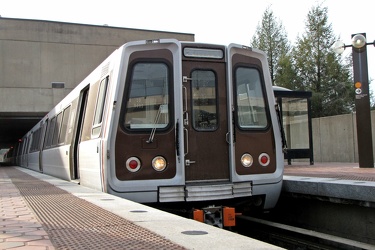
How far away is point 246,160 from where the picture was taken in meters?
6.09

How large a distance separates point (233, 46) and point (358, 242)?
122 inches

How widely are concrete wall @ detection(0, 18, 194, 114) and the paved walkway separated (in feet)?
74.5

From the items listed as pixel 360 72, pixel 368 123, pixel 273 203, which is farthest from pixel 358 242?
pixel 360 72

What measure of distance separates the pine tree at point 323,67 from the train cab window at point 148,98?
28.1 meters

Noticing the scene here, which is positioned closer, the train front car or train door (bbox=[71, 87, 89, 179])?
the train front car

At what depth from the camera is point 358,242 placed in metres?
5.16

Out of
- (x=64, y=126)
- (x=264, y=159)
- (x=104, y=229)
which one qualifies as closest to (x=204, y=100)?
(x=264, y=159)

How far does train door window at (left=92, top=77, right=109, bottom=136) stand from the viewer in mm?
6264

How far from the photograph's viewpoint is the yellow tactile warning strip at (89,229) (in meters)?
3.05

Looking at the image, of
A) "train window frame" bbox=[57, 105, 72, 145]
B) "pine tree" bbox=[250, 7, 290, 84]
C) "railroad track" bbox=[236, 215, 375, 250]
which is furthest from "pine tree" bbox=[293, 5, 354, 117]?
"railroad track" bbox=[236, 215, 375, 250]

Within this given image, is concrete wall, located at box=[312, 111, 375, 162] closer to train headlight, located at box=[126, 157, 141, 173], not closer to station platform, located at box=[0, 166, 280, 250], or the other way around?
train headlight, located at box=[126, 157, 141, 173]

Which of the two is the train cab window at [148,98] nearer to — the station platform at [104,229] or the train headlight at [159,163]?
the train headlight at [159,163]

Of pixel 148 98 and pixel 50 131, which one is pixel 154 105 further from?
pixel 50 131

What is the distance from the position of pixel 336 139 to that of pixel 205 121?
457 inches
